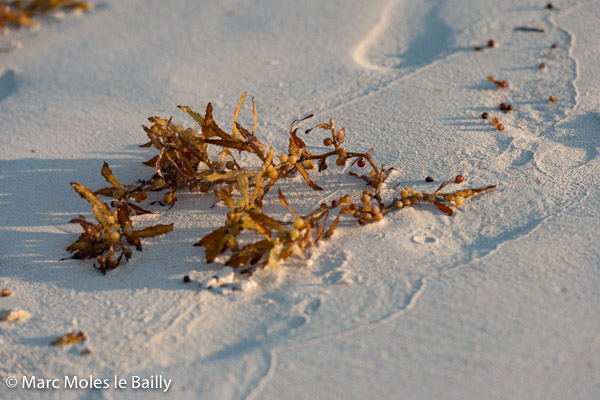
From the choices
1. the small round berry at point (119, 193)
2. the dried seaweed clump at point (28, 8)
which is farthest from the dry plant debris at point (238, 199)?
the dried seaweed clump at point (28, 8)

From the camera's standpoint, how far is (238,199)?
79.0 inches

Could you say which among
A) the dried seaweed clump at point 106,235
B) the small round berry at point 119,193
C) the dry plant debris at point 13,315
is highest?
the small round berry at point 119,193

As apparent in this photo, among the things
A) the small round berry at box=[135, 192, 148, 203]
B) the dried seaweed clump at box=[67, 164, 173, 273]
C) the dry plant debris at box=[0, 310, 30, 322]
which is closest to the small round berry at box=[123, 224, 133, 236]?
the dried seaweed clump at box=[67, 164, 173, 273]

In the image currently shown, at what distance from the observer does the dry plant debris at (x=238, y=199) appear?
1885 millimetres

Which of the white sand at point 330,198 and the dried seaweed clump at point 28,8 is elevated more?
the dried seaweed clump at point 28,8

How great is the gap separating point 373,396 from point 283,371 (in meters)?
0.25

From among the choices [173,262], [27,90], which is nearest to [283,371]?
[173,262]

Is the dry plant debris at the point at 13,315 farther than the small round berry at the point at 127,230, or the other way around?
the small round berry at the point at 127,230

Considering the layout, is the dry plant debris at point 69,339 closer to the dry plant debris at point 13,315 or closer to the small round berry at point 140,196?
the dry plant debris at point 13,315

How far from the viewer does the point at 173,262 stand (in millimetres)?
1962

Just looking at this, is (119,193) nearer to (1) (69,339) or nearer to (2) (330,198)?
(1) (69,339)

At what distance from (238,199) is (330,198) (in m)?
0.38

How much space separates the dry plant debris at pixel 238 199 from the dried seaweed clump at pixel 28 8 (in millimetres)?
1762

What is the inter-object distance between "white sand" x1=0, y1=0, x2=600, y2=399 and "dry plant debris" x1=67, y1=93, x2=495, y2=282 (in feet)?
0.20
